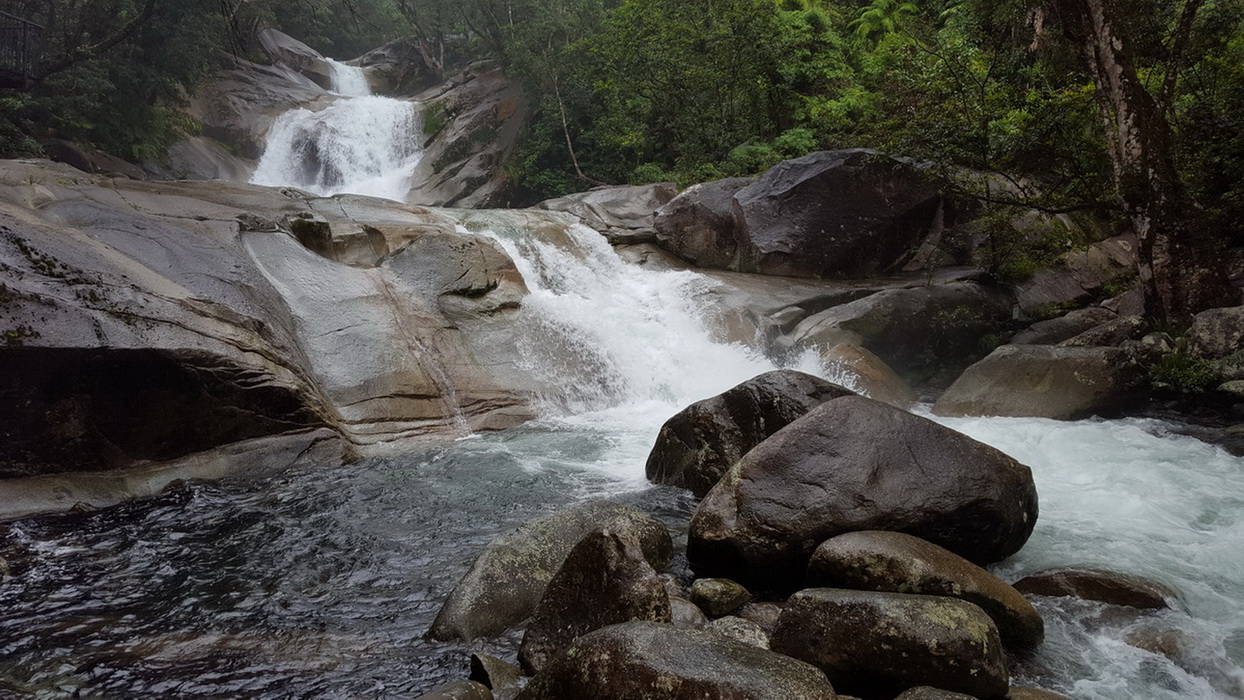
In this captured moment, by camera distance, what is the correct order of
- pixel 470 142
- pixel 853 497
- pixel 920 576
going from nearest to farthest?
pixel 920 576 → pixel 853 497 → pixel 470 142

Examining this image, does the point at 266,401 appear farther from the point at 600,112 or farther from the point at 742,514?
the point at 600,112

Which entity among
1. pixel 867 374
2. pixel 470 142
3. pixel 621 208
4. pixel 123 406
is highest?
pixel 470 142

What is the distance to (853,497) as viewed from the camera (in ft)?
17.5

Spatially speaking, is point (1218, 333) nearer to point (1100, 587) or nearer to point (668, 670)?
point (1100, 587)

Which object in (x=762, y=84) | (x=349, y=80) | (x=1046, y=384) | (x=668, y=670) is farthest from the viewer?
(x=349, y=80)

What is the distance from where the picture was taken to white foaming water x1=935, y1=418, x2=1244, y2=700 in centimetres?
424

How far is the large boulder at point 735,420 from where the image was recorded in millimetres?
7133

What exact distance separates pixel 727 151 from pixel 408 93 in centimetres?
2422

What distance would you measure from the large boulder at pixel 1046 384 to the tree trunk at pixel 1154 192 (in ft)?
5.56

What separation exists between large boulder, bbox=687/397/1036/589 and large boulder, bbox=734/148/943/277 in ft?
32.5

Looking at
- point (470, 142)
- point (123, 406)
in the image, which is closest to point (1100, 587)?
point (123, 406)

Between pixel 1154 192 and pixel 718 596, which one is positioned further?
pixel 1154 192

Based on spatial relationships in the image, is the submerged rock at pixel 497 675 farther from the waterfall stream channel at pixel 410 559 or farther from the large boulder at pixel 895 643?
the large boulder at pixel 895 643

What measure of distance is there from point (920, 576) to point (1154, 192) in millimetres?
8902
